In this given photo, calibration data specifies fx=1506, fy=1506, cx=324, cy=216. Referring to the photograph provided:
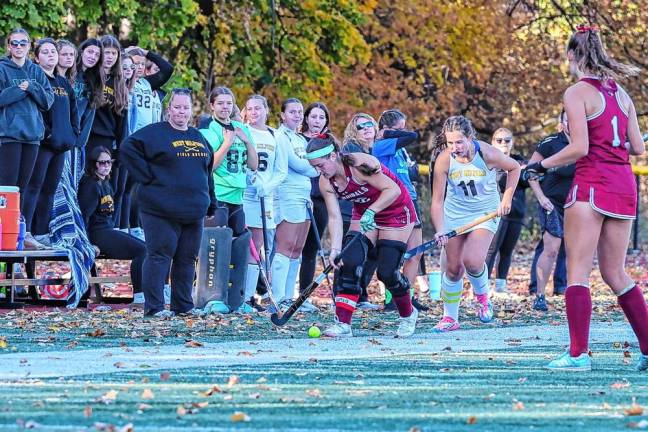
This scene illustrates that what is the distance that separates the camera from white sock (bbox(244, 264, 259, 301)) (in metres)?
13.9

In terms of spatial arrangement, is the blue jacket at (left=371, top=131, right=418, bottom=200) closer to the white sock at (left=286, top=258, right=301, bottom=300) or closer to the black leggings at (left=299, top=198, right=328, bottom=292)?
the black leggings at (left=299, top=198, right=328, bottom=292)

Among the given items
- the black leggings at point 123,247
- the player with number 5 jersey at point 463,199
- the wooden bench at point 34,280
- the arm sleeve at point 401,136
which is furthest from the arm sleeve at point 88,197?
the player with number 5 jersey at point 463,199

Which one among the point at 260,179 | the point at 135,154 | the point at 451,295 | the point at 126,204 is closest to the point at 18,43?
Answer: the point at 135,154

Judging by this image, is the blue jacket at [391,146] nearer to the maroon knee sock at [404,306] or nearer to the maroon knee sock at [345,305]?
the maroon knee sock at [404,306]

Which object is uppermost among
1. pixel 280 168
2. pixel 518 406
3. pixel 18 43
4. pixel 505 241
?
pixel 18 43

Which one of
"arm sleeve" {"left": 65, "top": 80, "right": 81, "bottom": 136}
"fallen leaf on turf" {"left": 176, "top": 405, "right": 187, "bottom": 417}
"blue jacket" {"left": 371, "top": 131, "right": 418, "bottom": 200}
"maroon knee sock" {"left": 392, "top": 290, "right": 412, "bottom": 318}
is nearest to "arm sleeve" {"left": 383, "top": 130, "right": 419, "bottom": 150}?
"blue jacket" {"left": 371, "top": 131, "right": 418, "bottom": 200}

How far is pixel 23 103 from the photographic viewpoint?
43.2 ft

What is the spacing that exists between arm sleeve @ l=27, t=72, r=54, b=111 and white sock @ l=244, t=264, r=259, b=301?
93.0 inches

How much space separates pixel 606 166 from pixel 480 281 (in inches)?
156

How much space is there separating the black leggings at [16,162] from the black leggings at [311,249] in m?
2.82

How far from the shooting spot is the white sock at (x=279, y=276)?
544 inches

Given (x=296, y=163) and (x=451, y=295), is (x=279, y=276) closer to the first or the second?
(x=296, y=163)

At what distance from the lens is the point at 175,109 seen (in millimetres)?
12531

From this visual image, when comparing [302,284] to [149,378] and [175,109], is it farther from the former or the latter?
[149,378]
